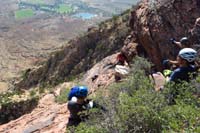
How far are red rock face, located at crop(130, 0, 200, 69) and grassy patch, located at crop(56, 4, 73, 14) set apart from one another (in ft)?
389

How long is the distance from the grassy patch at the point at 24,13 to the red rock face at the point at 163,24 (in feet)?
365

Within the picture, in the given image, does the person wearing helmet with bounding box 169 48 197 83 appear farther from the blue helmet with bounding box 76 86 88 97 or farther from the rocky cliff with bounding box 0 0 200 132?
the rocky cliff with bounding box 0 0 200 132

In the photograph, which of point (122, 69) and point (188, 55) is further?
point (122, 69)

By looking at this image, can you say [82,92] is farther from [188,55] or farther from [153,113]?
[153,113]

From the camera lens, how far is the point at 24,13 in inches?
5074

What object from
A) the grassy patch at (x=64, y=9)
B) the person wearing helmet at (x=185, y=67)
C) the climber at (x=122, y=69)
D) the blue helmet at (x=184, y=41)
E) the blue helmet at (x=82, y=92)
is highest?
the person wearing helmet at (x=185, y=67)

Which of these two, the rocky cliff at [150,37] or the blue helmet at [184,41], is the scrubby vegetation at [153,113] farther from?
the blue helmet at [184,41]

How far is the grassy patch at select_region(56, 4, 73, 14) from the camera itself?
429ft

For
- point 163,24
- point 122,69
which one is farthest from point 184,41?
point 122,69

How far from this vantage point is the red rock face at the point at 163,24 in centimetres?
1078

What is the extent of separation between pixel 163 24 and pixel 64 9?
4927 inches

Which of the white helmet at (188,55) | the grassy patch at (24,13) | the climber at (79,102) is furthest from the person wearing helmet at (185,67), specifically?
the grassy patch at (24,13)

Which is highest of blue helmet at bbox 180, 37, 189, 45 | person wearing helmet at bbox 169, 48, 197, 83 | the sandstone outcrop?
person wearing helmet at bbox 169, 48, 197, 83

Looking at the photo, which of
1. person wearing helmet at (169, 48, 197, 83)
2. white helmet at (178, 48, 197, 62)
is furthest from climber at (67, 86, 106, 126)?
white helmet at (178, 48, 197, 62)
